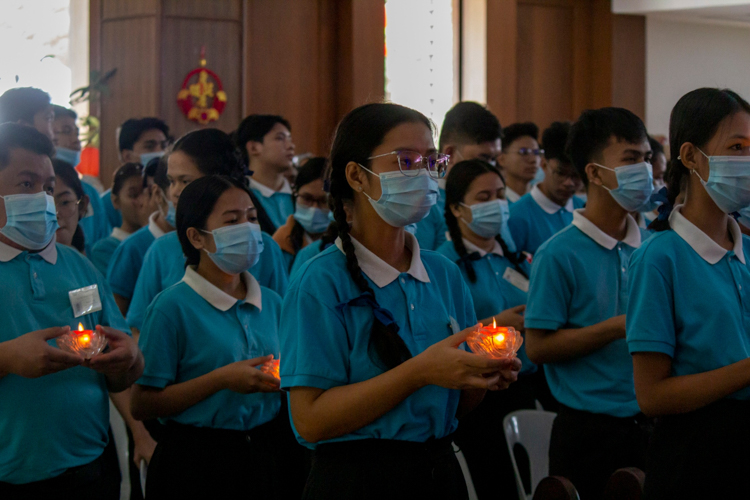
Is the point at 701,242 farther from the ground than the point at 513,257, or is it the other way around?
the point at 701,242

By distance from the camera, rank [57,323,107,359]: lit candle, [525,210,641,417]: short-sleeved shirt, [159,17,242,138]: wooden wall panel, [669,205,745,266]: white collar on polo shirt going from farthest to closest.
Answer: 1. [159,17,242,138]: wooden wall panel
2. [525,210,641,417]: short-sleeved shirt
3. [57,323,107,359]: lit candle
4. [669,205,745,266]: white collar on polo shirt

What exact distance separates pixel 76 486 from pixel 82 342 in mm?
420

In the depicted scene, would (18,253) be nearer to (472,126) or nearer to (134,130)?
(472,126)

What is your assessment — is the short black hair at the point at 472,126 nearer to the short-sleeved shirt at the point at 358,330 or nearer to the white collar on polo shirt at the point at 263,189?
the white collar on polo shirt at the point at 263,189

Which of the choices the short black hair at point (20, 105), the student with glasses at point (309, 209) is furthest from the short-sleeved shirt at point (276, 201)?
the short black hair at point (20, 105)

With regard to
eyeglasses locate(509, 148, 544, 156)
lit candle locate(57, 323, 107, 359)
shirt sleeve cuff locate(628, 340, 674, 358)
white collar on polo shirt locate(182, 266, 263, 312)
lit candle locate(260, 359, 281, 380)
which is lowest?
lit candle locate(260, 359, 281, 380)

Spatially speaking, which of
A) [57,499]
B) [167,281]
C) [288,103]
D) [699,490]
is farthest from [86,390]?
[288,103]

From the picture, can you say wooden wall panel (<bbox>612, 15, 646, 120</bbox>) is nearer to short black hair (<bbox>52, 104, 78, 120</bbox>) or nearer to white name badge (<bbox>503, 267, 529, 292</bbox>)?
short black hair (<bbox>52, 104, 78, 120</bbox>)

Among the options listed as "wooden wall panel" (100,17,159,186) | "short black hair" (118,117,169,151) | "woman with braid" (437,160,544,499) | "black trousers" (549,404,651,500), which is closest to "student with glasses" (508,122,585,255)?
"woman with braid" (437,160,544,499)

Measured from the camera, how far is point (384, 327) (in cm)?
166

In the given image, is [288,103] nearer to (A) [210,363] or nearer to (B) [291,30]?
(B) [291,30]

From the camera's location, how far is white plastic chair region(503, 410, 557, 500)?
2971 millimetres

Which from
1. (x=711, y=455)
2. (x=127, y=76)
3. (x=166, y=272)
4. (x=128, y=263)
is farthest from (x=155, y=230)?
(x=127, y=76)

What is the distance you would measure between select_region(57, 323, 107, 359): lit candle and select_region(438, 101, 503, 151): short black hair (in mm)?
2761
